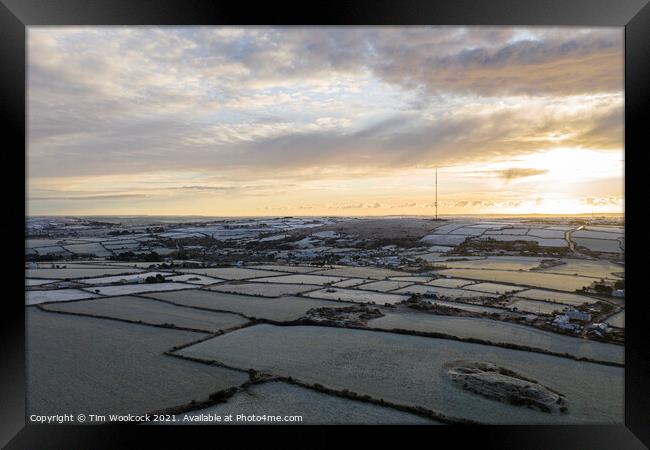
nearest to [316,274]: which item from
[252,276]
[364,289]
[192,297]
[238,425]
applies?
[252,276]

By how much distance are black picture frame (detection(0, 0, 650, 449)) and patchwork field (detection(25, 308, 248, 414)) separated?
46 cm

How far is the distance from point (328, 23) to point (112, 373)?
453 centimetres

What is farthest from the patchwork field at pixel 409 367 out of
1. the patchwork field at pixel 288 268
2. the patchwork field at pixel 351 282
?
the patchwork field at pixel 288 268

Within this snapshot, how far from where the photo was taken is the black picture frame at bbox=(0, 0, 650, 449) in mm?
3000

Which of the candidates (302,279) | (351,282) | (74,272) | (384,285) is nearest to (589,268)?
(384,285)

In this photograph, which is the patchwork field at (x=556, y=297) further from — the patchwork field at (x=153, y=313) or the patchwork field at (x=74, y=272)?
the patchwork field at (x=74, y=272)

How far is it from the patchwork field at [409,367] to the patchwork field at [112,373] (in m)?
0.47

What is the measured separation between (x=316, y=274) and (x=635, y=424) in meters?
10.2

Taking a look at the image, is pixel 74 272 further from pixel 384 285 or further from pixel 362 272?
pixel 384 285

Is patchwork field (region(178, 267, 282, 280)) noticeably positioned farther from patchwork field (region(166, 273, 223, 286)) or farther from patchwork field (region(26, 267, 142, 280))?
patchwork field (region(26, 267, 142, 280))

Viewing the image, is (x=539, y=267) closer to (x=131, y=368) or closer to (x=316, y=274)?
(x=316, y=274)

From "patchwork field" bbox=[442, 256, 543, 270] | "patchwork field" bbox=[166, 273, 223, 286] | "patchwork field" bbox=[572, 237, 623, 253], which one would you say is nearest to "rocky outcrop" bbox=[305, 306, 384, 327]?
"patchwork field" bbox=[166, 273, 223, 286]

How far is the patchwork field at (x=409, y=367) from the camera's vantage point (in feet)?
12.7

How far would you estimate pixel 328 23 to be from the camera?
125 inches
